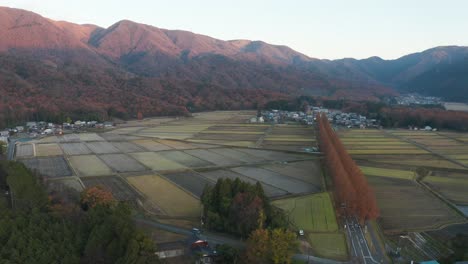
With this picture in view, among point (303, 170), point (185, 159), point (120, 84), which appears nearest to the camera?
point (303, 170)

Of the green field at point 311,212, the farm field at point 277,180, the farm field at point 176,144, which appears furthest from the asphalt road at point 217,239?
the farm field at point 176,144

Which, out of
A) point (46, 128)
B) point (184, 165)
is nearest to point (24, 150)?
point (184, 165)

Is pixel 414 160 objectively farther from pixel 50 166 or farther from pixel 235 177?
pixel 50 166

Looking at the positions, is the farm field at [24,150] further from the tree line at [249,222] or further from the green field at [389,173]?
the green field at [389,173]

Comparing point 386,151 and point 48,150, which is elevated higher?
point 386,151

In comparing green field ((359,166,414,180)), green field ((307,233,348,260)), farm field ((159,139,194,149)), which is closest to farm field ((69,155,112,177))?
farm field ((159,139,194,149))

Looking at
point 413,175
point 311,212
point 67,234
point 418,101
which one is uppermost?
point 418,101
